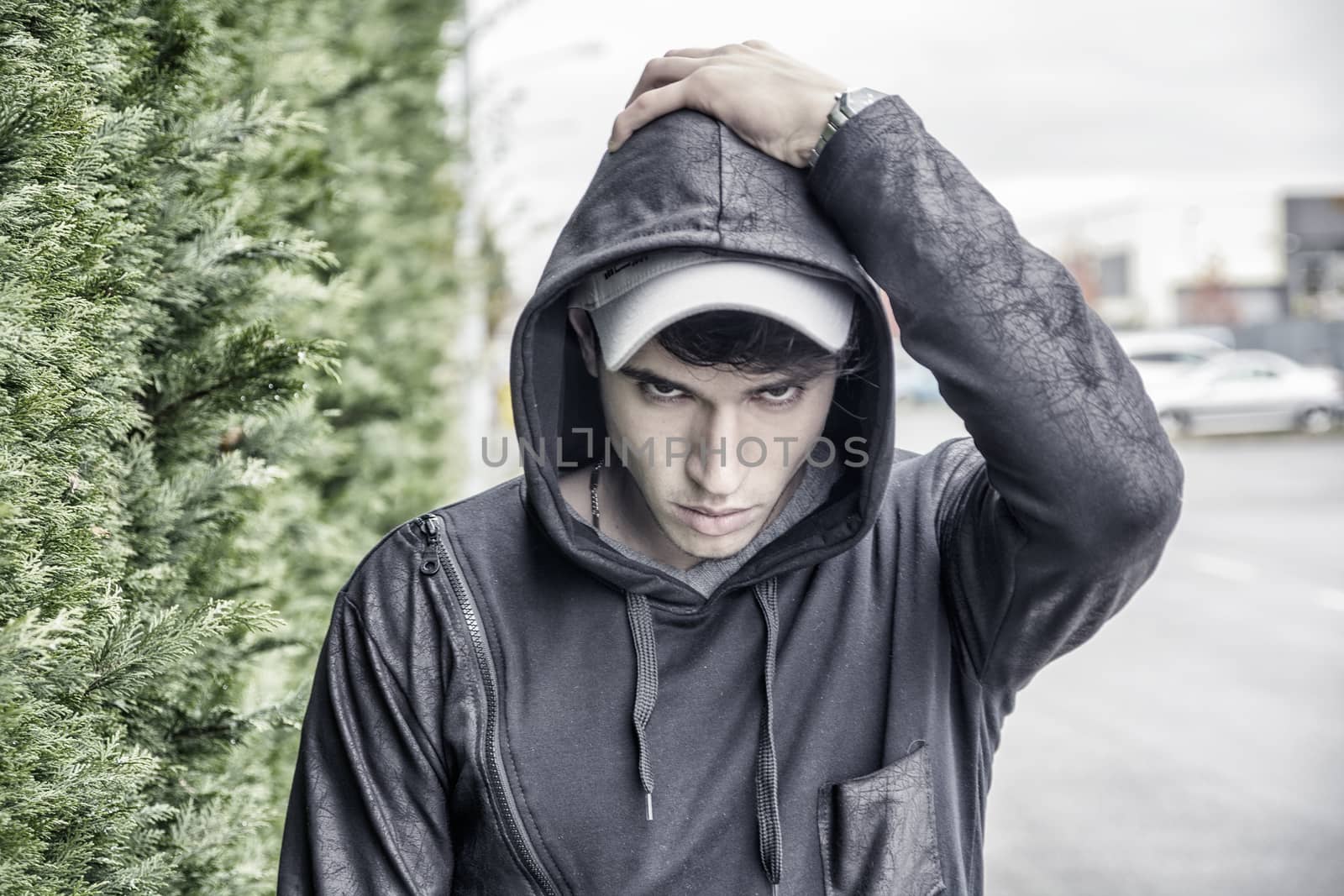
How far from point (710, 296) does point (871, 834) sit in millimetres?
823

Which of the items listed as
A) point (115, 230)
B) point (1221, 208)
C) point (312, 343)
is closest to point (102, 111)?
point (115, 230)

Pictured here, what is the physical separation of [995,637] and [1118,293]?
62.1 metres

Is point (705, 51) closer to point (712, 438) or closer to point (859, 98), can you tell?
point (859, 98)

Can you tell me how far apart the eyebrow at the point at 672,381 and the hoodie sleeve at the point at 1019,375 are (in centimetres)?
19

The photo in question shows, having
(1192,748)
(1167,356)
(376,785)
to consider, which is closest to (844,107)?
(376,785)

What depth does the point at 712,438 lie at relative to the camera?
1866 millimetres

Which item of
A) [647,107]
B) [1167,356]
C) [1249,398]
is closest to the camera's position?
[647,107]

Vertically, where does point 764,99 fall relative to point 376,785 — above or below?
above

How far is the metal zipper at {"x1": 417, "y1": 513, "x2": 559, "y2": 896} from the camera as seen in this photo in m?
1.72

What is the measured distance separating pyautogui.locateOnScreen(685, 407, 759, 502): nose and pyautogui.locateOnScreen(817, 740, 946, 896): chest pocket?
1.54 ft

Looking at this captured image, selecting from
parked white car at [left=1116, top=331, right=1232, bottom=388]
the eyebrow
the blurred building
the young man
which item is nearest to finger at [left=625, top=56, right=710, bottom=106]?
the young man

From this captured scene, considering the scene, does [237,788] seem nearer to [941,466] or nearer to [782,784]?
[782,784]

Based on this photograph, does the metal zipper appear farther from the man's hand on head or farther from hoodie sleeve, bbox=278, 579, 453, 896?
the man's hand on head
